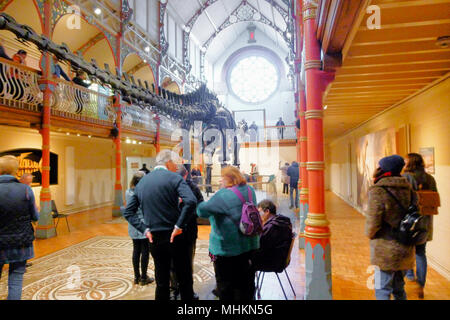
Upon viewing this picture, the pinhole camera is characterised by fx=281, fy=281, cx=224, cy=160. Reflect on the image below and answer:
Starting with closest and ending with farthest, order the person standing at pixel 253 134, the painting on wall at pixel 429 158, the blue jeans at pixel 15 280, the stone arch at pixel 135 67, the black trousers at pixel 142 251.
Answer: the blue jeans at pixel 15 280
the black trousers at pixel 142 251
the painting on wall at pixel 429 158
the stone arch at pixel 135 67
the person standing at pixel 253 134

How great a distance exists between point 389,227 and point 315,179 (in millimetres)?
731

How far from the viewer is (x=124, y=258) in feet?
16.2

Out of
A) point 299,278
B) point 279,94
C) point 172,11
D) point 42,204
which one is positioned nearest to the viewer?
point 299,278

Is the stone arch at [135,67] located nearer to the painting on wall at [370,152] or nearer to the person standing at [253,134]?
the person standing at [253,134]

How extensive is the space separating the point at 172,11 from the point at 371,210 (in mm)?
15913

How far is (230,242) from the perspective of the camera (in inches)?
87.7

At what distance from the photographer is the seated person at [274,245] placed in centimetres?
272

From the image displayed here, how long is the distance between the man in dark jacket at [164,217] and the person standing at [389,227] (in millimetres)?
1490

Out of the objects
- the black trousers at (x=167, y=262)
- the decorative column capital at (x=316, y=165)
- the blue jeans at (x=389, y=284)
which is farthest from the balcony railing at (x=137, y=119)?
the blue jeans at (x=389, y=284)

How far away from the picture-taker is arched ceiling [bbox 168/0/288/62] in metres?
16.1

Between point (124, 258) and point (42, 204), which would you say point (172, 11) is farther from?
point (124, 258)

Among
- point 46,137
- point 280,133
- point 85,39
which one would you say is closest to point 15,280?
point 46,137

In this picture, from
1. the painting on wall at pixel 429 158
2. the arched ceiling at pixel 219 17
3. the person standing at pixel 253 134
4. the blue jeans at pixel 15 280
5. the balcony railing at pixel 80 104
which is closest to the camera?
the blue jeans at pixel 15 280
